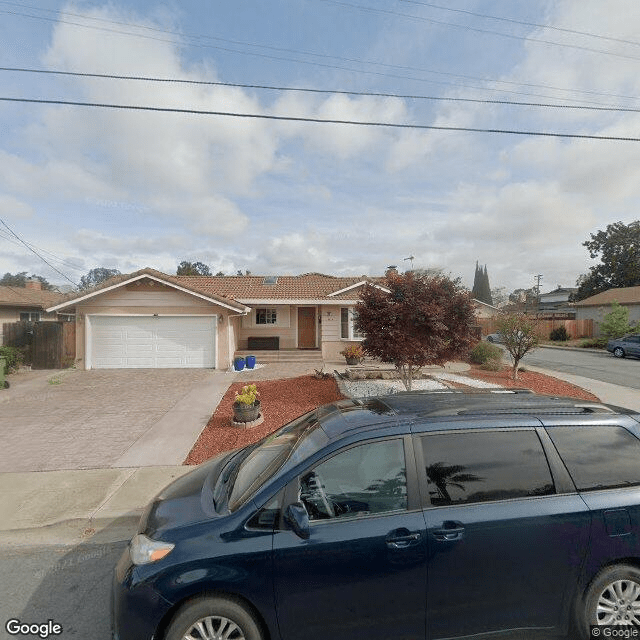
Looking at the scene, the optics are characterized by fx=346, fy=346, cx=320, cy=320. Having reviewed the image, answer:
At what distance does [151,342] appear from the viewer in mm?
13641

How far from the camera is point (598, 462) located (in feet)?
7.76

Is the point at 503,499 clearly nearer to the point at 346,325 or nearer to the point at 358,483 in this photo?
the point at 358,483

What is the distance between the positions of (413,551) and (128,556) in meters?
1.81

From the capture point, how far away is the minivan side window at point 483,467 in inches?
86.3

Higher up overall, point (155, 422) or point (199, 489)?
point (199, 489)

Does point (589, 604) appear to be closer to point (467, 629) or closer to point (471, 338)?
point (467, 629)

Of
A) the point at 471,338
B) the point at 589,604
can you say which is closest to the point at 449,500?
the point at 589,604

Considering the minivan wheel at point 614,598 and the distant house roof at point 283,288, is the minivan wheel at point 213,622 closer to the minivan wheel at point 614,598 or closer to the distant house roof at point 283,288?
the minivan wheel at point 614,598

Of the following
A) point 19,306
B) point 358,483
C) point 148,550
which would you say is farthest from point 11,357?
point 358,483

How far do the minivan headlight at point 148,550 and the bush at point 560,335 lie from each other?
35.8 metres

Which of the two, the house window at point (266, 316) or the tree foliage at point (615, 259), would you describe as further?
the tree foliage at point (615, 259)

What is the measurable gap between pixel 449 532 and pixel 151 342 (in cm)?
1376

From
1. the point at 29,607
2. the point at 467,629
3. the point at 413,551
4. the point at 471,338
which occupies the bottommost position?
the point at 29,607

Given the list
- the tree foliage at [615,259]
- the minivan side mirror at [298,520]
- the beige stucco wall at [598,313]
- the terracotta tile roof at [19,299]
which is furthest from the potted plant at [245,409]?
the tree foliage at [615,259]
